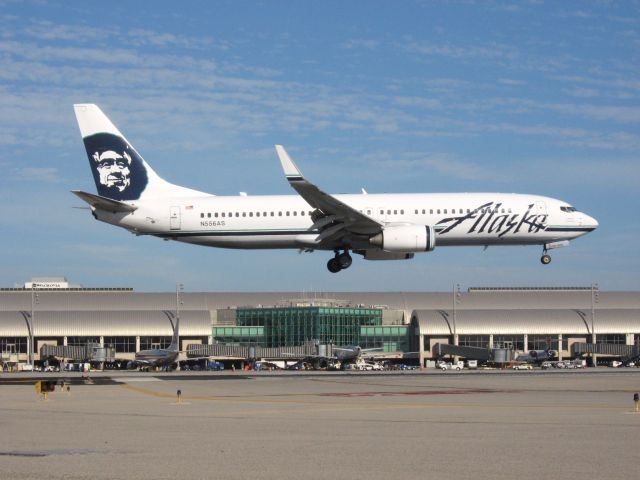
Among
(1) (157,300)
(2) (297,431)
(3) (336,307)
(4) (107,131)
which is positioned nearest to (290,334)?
(3) (336,307)

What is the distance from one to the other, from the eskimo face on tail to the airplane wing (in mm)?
13483

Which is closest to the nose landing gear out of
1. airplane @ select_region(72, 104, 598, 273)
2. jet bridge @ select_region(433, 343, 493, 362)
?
airplane @ select_region(72, 104, 598, 273)

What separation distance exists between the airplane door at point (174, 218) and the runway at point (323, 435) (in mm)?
21009

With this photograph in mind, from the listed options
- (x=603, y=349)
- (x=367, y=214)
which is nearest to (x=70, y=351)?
(x=603, y=349)

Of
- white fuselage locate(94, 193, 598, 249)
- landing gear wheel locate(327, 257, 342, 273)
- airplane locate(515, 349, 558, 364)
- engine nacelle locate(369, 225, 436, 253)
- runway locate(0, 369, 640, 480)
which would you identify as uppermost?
white fuselage locate(94, 193, 598, 249)

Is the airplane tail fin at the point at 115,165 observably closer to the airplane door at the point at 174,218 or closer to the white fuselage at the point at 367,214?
the white fuselage at the point at 367,214

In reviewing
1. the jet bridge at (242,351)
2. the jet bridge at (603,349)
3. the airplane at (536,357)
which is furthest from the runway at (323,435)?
the jet bridge at (603,349)

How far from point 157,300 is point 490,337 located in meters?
50.4

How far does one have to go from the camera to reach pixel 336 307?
498ft

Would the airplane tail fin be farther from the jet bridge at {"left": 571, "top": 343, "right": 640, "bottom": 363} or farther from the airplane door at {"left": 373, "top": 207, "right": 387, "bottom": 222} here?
the jet bridge at {"left": 571, "top": 343, "right": 640, "bottom": 363}

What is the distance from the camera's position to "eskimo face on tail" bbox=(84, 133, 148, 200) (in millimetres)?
69438

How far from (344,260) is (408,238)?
6.08 metres

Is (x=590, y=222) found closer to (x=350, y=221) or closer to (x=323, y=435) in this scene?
(x=350, y=221)

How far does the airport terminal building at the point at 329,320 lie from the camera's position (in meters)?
142
